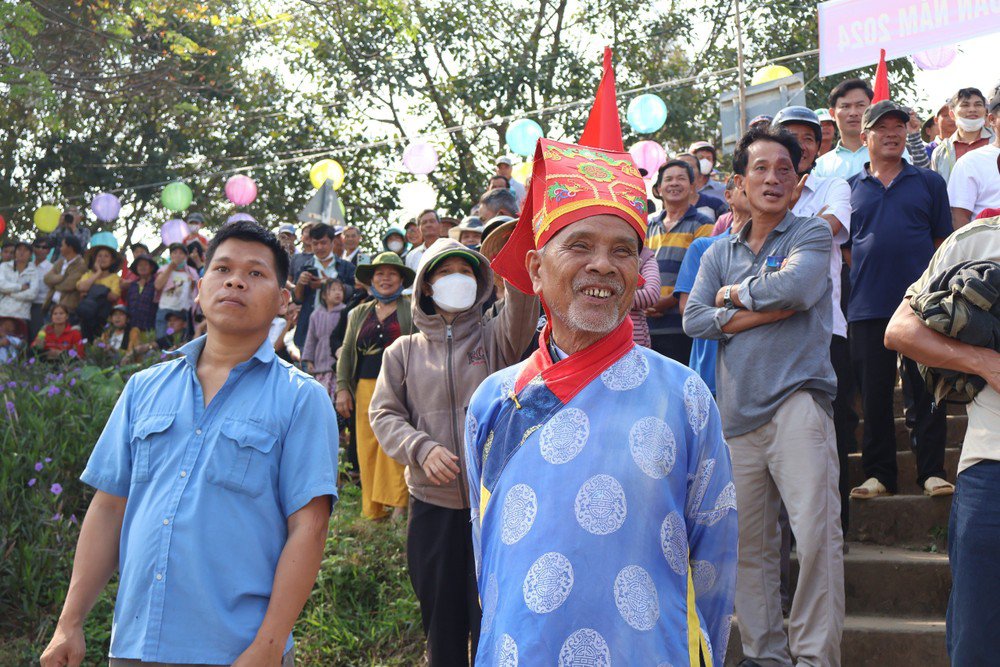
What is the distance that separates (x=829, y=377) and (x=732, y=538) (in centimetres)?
224

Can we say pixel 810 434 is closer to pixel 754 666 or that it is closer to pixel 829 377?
pixel 829 377

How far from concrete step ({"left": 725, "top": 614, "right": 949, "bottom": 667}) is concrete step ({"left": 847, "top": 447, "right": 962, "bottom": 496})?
1355 mm

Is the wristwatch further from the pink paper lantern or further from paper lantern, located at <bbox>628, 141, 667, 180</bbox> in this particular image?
the pink paper lantern

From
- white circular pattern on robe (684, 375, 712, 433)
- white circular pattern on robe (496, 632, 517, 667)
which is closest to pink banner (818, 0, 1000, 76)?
white circular pattern on robe (684, 375, 712, 433)

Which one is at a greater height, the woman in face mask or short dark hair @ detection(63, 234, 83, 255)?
short dark hair @ detection(63, 234, 83, 255)

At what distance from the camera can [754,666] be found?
4398 millimetres

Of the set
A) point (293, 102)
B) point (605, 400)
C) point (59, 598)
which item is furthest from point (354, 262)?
point (293, 102)

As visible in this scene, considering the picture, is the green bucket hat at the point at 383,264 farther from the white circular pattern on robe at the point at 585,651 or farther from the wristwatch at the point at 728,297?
the white circular pattern on robe at the point at 585,651

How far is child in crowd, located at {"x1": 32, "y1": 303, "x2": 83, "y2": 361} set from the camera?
1117cm

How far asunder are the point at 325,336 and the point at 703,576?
688 centimetres

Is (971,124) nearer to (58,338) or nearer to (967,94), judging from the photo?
(967,94)

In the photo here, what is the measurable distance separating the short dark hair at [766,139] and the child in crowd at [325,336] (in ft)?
15.2

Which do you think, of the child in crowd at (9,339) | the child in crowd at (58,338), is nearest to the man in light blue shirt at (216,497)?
the child in crowd at (9,339)

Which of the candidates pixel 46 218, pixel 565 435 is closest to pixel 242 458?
pixel 565 435
